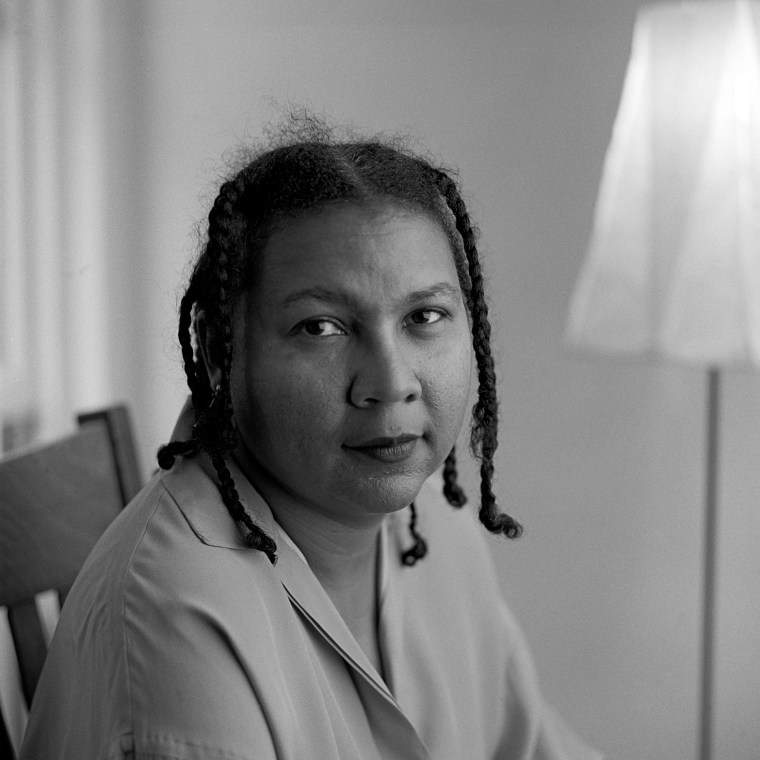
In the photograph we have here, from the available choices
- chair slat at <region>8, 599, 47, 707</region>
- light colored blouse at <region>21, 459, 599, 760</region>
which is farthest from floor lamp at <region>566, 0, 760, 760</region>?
chair slat at <region>8, 599, 47, 707</region>

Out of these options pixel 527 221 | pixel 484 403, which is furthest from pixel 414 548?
pixel 527 221

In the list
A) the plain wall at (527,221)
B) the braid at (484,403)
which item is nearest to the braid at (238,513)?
the braid at (484,403)

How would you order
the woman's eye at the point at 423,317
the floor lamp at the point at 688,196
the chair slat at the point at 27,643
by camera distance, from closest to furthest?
the woman's eye at the point at 423,317, the chair slat at the point at 27,643, the floor lamp at the point at 688,196

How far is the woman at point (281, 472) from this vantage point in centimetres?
73

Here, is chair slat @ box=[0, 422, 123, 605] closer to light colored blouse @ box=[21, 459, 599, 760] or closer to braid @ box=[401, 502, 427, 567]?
light colored blouse @ box=[21, 459, 599, 760]

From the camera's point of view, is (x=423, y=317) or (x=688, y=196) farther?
(x=688, y=196)

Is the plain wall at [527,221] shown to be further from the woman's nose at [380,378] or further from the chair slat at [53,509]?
the woman's nose at [380,378]

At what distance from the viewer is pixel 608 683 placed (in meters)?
1.76

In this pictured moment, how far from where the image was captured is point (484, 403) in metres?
0.96

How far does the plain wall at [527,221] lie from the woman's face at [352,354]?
905 mm

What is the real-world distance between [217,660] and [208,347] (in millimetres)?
268

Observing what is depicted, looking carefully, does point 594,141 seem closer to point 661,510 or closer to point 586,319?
point 586,319

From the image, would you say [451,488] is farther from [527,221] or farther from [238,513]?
[527,221]

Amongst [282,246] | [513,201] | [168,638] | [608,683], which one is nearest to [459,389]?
[282,246]
